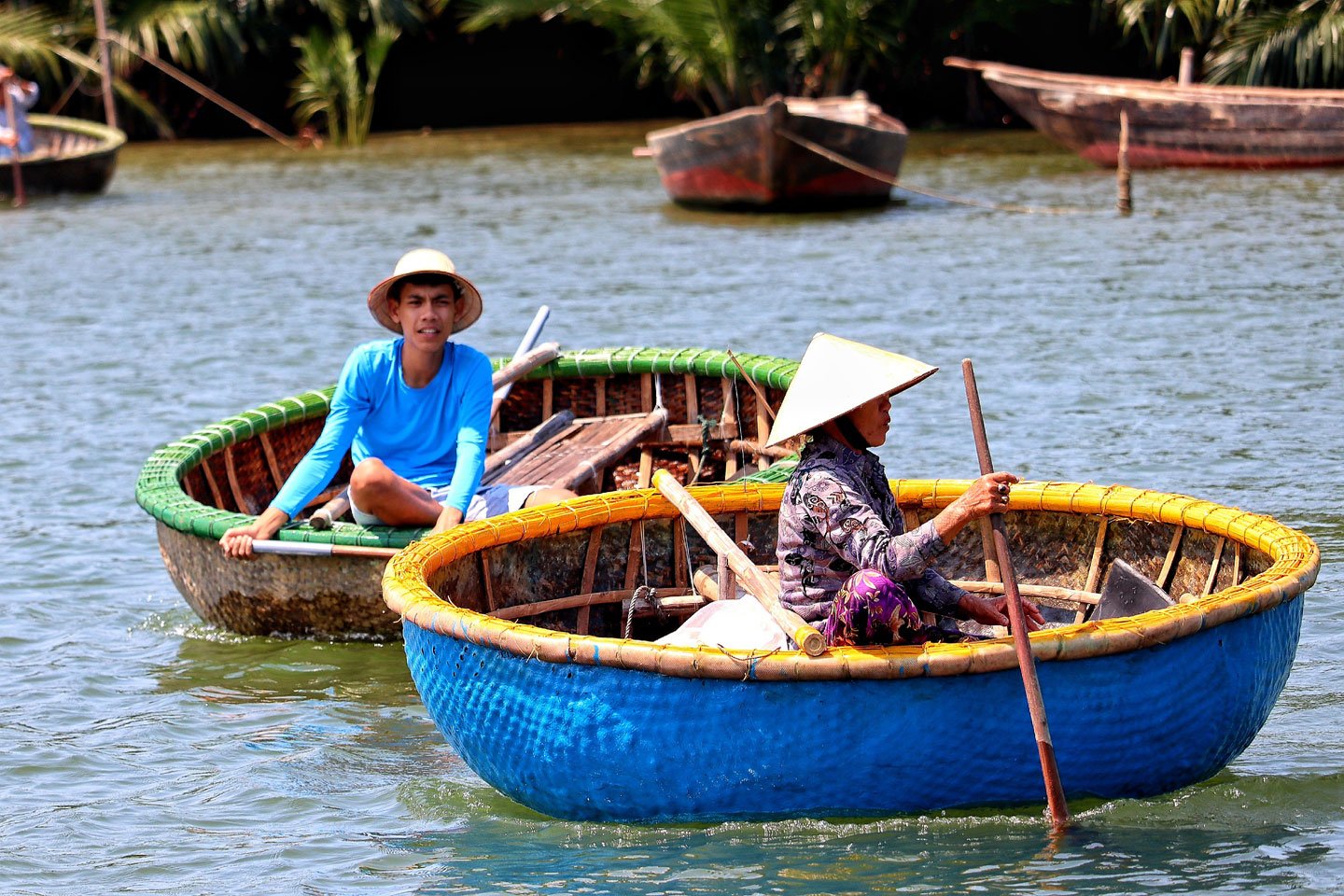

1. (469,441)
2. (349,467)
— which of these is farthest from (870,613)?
(349,467)

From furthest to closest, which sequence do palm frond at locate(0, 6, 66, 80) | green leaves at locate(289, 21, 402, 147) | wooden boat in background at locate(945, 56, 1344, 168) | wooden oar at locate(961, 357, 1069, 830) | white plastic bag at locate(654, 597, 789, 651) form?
green leaves at locate(289, 21, 402, 147), palm frond at locate(0, 6, 66, 80), wooden boat in background at locate(945, 56, 1344, 168), white plastic bag at locate(654, 597, 789, 651), wooden oar at locate(961, 357, 1069, 830)

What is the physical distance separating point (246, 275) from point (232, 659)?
801cm

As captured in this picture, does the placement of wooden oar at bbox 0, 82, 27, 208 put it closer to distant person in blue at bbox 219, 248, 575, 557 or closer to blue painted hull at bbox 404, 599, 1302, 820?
distant person in blue at bbox 219, 248, 575, 557

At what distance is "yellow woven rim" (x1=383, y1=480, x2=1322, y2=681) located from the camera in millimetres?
3787

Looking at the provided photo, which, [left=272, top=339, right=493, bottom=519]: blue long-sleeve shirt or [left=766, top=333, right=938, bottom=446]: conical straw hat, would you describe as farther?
[left=272, top=339, right=493, bottom=519]: blue long-sleeve shirt

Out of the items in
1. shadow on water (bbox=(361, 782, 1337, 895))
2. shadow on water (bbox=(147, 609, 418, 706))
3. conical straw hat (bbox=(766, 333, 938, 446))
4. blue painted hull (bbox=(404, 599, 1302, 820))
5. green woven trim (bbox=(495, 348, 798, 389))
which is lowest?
shadow on water (bbox=(147, 609, 418, 706))

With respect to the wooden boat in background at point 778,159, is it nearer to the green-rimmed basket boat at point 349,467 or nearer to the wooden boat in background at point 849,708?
the green-rimmed basket boat at point 349,467

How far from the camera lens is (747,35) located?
20703mm

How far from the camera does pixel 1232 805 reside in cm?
423

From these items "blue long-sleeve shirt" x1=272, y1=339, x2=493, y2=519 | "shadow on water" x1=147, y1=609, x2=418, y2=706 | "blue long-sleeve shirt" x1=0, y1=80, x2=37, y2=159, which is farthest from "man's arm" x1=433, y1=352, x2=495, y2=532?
"blue long-sleeve shirt" x1=0, y1=80, x2=37, y2=159

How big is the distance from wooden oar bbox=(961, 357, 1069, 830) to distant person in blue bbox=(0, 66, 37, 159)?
47.8ft

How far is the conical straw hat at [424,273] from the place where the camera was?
5316mm

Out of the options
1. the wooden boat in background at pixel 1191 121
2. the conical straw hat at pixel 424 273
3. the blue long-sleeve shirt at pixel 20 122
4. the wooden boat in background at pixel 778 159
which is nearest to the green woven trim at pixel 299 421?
the conical straw hat at pixel 424 273

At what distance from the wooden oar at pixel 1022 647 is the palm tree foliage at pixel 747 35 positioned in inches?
649
